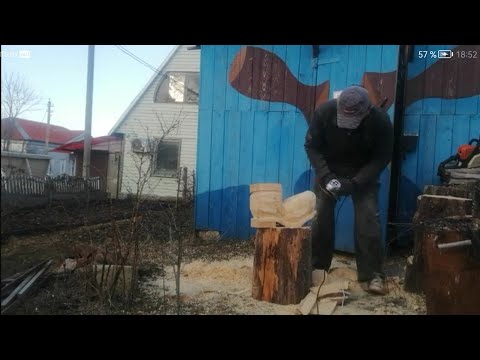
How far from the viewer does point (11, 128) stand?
7.88 ft

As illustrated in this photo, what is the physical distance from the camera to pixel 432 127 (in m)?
4.04

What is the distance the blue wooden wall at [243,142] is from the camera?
13.7 feet

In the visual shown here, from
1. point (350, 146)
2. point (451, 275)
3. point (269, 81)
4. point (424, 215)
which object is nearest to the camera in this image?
point (451, 275)

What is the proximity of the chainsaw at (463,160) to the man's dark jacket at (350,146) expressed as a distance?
2.87ft

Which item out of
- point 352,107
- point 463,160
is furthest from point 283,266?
point 463,160

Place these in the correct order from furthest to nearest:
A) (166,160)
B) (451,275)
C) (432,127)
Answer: (432,127), (166,160), (451,275)

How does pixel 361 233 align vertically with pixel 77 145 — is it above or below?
below

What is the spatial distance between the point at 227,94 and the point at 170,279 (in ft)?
7.39

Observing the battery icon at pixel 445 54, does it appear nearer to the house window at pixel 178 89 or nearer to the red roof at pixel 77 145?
the red roof at pixel 77 145

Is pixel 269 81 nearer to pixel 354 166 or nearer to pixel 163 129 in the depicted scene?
pixel 163 129

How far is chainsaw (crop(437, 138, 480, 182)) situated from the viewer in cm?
331

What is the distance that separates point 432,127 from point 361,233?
1832 millimetres
